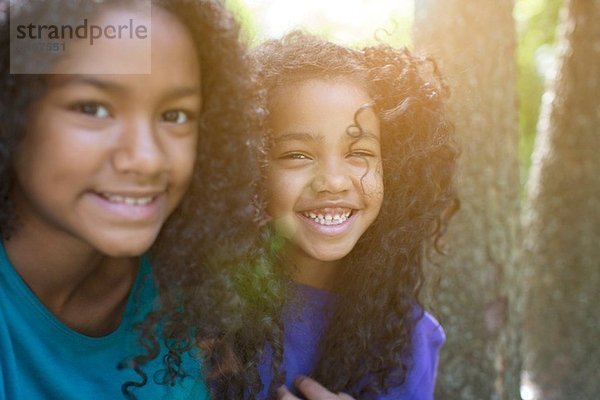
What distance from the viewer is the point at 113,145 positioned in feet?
6.41

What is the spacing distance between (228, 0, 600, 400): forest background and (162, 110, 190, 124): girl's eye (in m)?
0.36

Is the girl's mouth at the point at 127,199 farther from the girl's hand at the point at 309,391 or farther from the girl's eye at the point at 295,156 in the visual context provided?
the girl's hand at the point at 309,391

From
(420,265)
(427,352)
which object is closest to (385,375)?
(427,352)

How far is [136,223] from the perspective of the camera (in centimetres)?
206

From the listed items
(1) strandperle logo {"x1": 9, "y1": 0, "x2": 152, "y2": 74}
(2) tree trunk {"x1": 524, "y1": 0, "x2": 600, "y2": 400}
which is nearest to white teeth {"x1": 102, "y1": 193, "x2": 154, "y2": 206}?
(1) strandperle logo {"x1": 9, "y1": 0, "x2": 152, "y2": 74}

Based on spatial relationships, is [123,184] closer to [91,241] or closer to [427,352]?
[91,241]

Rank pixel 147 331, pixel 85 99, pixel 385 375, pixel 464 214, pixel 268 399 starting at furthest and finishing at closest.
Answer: pixel 464 214
pixel 385 375
pixel 268 399
pixel 147 331
pixel 85 99

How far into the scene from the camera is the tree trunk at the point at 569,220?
4953 mm

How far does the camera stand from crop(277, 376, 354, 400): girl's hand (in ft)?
8.85

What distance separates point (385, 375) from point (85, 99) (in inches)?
63.2

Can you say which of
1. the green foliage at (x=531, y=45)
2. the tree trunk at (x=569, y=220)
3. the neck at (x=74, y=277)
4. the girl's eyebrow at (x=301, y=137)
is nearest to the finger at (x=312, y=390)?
the neck at (x=74, y=277)

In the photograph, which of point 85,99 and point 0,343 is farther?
point 0,343

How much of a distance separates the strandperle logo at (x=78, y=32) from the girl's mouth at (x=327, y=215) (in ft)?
3.04

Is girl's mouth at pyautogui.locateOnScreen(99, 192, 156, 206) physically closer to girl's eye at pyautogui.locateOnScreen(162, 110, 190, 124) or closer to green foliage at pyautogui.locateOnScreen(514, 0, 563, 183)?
girl's eye at pyautogui.locateOnScreen(162, 110, 190, 124)
